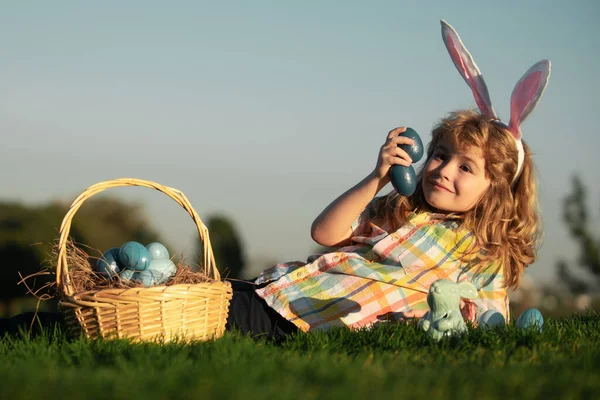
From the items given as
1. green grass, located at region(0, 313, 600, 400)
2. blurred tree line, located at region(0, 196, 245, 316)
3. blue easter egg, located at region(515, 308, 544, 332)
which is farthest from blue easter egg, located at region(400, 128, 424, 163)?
→ blurred tree line, located at region(0, 196, 245, 316)

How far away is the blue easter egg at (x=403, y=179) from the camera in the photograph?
388 cm

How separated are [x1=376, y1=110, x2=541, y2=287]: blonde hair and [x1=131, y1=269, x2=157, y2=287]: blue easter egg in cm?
158

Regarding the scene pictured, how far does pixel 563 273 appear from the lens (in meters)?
10.6

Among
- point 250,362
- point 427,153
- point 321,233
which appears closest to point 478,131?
point 427,153

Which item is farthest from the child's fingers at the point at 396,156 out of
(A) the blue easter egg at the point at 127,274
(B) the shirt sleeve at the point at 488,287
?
(A) the blue easter egg at the point at 127,274

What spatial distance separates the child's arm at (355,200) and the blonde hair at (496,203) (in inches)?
15.1

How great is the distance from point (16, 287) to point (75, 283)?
7.45 meters

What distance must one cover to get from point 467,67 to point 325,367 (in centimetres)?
280

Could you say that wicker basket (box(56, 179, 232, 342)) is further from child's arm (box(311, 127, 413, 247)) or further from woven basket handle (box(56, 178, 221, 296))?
child's arm (box(311, 127, 413, 247))

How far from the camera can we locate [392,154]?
3.93 meters

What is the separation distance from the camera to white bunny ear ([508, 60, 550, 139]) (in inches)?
171

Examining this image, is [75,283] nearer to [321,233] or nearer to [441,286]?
[321,233]

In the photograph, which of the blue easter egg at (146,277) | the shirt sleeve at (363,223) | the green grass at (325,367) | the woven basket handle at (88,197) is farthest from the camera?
the shirt sleeve at (363,223)

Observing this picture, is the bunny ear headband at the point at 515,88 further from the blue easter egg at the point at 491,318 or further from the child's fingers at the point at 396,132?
the blue easter egg at the point at 491,318
